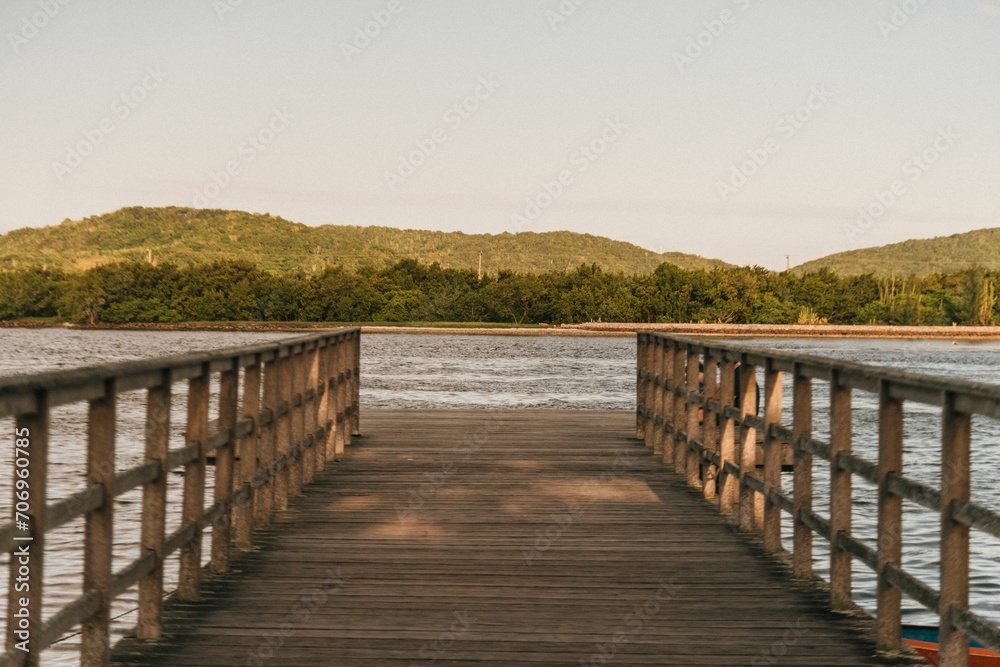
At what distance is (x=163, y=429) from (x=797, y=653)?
2.54 m

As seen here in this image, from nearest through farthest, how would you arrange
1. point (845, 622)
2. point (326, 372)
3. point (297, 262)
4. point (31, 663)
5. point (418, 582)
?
point (31, 663)
point (845, 622)
point (418, 582)
point (326, 372)
point (297, 262)

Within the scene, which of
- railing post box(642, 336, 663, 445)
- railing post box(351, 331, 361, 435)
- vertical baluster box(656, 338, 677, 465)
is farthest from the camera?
railing post box(351, 331, 361, 435)

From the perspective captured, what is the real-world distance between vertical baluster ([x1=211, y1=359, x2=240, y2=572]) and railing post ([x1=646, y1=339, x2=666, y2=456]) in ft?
16.8

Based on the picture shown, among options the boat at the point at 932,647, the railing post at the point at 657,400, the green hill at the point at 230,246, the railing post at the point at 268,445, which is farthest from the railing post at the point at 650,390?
the green hill at the point at 230,246

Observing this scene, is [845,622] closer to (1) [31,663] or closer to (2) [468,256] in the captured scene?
(1) [31,663]

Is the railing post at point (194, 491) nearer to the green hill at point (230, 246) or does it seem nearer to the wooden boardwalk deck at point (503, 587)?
the wooden boardwalk deck at point (503, 587)

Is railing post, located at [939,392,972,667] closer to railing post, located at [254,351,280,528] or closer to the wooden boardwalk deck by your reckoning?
the wooden boardwalk deck

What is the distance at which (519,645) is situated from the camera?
14.1 feet

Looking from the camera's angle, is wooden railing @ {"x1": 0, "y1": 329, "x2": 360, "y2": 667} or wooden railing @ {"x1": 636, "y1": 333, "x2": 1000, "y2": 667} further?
wooden railing @ {"x1": 636, "y1": 333, "x2": 1000, "y2": 667}

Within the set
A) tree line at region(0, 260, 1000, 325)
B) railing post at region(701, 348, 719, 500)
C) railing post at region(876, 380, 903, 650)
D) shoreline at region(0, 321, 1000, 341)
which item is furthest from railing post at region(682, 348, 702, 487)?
tree line at region(0, 260, 1000, 325)

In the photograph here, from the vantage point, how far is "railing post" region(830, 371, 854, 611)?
4730 mm

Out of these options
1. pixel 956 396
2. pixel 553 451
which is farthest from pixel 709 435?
pixel 956 396

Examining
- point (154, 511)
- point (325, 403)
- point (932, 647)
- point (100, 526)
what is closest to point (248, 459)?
point (154, 511)

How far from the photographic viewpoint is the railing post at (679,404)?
8.89 meters
